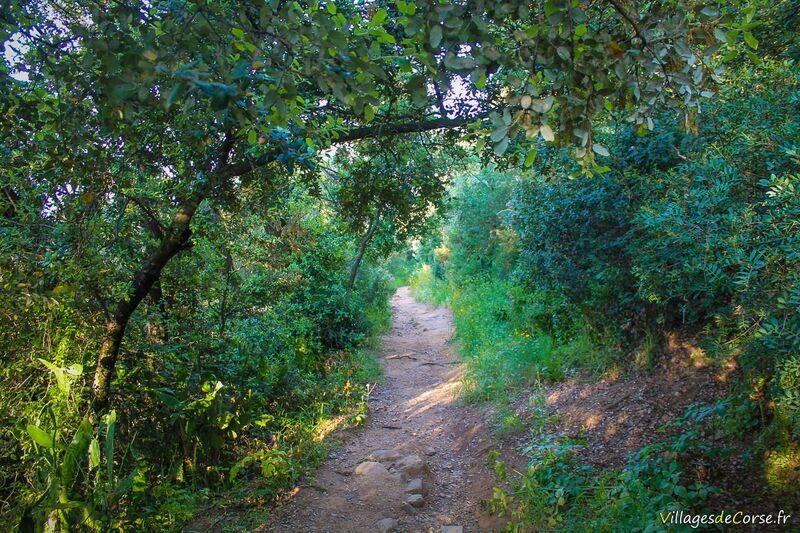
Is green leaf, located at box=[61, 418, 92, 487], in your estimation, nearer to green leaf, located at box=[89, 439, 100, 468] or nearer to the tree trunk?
green leaf, located at box=[89, 439, 100, 468]

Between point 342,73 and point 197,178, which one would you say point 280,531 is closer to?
point 197,178

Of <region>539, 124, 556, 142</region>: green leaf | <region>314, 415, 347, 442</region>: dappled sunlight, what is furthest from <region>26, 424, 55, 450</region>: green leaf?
<region>539, 124, 556, 142</region>: green leaf

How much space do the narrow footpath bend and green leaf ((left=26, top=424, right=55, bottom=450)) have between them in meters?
2.13

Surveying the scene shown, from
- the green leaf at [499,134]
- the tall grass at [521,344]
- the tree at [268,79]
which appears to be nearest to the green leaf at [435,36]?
the tree at [268,79]

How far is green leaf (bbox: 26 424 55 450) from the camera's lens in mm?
3524

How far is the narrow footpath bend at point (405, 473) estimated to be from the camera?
5066 millimetres

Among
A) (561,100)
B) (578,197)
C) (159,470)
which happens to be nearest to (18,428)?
(159,470)

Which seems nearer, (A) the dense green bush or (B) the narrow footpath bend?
(A) the dense green bush

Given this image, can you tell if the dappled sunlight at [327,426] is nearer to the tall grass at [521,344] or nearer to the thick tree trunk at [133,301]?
the tall grass at [521,344]

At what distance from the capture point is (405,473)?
593cm

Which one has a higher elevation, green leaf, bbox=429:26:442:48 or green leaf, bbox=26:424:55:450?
green leaf, bbox=429:26:442:48

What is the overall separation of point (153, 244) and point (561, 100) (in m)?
4.53

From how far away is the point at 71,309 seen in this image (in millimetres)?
4426

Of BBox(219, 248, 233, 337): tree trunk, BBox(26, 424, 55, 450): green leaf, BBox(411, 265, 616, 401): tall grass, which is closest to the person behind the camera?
BBox(26, 424, 55, 450): green leaf
